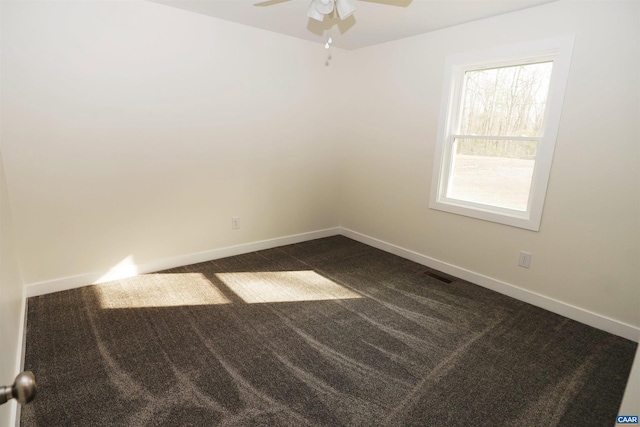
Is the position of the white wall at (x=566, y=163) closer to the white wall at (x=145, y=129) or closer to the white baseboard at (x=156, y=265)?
the white wall at (x=145, y=129)

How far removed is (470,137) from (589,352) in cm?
188

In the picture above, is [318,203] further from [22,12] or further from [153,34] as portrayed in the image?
[22,12]

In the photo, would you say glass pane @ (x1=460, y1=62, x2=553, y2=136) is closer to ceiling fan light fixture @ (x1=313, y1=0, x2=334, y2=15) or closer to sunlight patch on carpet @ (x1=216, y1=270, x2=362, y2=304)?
ceiling fan light fixture @ (x1=313, y1=0, x2=334, y2=15)

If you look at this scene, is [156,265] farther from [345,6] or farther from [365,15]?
[365,15]

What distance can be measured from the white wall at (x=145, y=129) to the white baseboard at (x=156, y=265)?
0.18 ft

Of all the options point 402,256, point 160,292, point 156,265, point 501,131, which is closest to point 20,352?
point 160,292

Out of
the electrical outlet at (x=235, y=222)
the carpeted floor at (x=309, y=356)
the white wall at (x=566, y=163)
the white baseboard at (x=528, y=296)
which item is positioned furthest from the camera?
the electrical outlet at (x=235, y=222)

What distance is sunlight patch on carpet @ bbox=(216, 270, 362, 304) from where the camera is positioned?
9.18 ft

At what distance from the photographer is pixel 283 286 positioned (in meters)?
2.99

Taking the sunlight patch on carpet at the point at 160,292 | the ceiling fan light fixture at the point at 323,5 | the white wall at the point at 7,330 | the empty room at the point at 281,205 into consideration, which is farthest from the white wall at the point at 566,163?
the white wall at the point at 7,330

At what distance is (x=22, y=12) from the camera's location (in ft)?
7.45

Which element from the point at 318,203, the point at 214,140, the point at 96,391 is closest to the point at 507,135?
the point at 318,203

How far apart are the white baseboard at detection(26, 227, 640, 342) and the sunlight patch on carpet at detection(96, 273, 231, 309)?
107 mm

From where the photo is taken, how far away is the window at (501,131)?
2602mm
